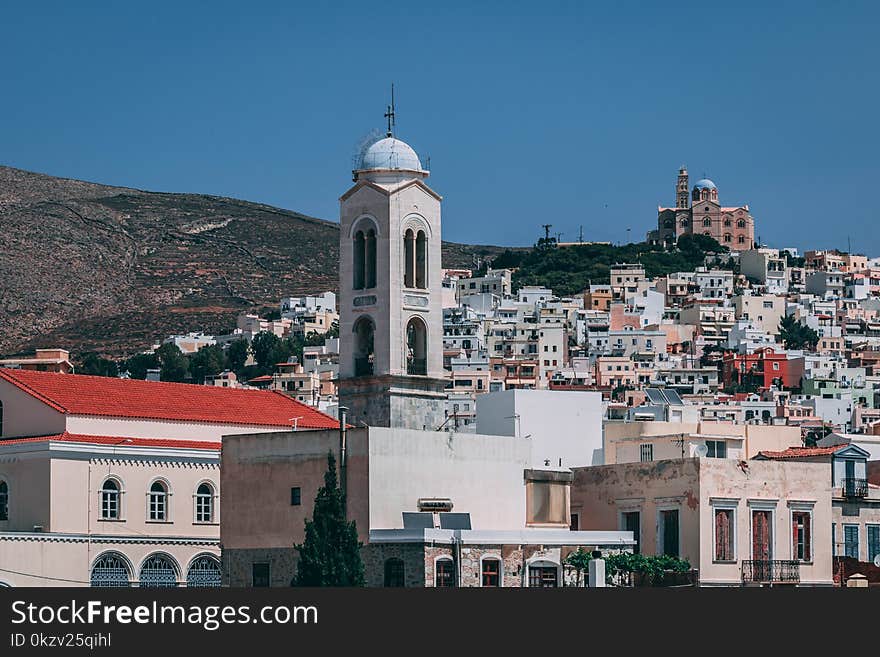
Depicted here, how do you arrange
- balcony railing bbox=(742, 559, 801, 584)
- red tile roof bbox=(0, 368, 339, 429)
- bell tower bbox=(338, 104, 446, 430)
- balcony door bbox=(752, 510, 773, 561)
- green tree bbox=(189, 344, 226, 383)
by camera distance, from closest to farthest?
balcony railing bbox=(742, 559, 801, 584) → balcony door bbox=(752, 510, 773, 561) → bell tower bbox=(338, 104, 446, 430) → red tile roof bbox=(0, 368, 339, 429) → green tree bbox=(189, 344, 226, 383)

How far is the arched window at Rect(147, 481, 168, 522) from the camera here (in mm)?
62750

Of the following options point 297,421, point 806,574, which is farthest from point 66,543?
point 806,574

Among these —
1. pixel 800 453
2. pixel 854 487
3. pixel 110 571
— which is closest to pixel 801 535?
pixel 854 487

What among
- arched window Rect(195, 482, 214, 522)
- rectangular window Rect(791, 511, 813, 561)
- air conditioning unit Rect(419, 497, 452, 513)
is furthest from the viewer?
arched window Rect(195, 482, 214, 522)

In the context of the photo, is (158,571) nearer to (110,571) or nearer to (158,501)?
(110,571)

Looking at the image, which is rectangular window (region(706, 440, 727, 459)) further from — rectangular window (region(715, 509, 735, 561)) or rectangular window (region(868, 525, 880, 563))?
rectangular window (region(715, 509, 735, 561))

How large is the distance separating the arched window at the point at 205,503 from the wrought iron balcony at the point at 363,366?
689 cm

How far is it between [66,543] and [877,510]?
2474cm

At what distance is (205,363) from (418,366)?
115065 mm

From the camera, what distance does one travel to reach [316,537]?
5138cm

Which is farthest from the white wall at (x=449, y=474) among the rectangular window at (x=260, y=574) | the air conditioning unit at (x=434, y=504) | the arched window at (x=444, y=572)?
the rectangular window at (x=260, y=574)

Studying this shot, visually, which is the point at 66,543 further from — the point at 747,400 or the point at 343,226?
the point at 747,400

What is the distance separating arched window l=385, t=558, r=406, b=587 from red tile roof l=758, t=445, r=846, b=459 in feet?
62.2

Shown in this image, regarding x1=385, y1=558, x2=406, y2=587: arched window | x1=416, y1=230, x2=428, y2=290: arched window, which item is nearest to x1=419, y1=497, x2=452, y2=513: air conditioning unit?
x1=385, y1=558, x2=406, y2=587: arched window
